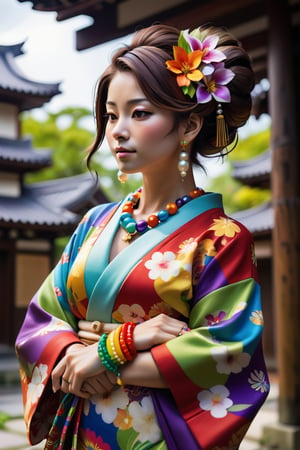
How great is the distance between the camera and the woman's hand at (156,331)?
144 centimetres

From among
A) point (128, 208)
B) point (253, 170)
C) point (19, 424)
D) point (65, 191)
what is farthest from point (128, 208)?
point (65, 191)

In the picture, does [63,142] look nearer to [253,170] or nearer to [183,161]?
[253,170]

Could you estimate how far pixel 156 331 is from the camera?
1.45m

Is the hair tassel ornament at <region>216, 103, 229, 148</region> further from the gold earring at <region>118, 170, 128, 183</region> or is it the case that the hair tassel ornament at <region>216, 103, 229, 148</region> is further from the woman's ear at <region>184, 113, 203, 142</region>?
the gold earring at <region>118, 170, 128, 183</region>

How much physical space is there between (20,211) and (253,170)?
17.1 ft

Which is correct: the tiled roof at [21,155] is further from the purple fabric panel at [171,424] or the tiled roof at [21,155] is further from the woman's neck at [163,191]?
the purple fabric panel at [171,424]

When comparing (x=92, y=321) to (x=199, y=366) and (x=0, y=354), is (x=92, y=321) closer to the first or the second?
(x=199, y=366)

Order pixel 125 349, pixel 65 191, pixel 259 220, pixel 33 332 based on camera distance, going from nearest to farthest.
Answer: pixel 125 349, pixel 33 332, pixel 259 220, pixel 65 191

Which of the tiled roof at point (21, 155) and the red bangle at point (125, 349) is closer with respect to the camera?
the red bangle at point (125, 349)

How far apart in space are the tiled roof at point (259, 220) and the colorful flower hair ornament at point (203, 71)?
401 inches

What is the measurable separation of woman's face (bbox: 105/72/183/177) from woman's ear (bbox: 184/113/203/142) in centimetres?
2

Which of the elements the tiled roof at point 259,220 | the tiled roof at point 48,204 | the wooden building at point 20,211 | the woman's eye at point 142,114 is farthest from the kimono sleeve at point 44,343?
the wooden building at point 20,211

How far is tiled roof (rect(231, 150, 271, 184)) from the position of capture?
1288 centimetres

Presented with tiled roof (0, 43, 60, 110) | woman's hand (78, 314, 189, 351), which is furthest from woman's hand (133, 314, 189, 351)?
tiled roof (0, 43, 60, 110)
